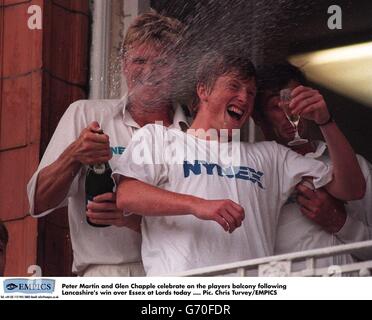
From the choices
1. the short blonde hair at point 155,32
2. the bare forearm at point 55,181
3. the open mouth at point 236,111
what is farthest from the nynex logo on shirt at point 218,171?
the short blonde hair at point 155,32

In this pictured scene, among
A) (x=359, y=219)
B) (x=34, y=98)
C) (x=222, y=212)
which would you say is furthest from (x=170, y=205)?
(x=34, y=98)

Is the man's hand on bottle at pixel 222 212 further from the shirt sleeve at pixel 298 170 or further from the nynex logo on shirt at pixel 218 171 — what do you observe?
the shirt sleeve at pixel 298 170

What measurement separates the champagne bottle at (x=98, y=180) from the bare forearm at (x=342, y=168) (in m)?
0.81

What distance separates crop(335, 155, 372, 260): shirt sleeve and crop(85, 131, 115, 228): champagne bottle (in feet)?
2.84

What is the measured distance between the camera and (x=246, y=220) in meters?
8.46

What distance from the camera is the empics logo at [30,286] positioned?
8.47 metres

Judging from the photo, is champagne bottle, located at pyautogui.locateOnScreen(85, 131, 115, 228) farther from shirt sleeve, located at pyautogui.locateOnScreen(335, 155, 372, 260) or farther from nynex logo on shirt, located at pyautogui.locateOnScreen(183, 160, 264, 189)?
shirt sleeve, located at pyautogui.locateOnScreen(335, 155, 372, 260)

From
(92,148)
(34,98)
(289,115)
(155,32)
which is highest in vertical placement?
(155,32)

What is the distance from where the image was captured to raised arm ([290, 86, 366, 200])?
8.50 m

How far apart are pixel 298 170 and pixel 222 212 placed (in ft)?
1.40

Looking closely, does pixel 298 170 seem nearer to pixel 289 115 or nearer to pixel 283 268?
pixel 289 115

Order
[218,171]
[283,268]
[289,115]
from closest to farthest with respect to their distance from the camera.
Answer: [283,268]
[218,171]
[289,115]

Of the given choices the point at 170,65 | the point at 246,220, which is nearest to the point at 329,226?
the point at 246,220

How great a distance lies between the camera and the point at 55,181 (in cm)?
868
